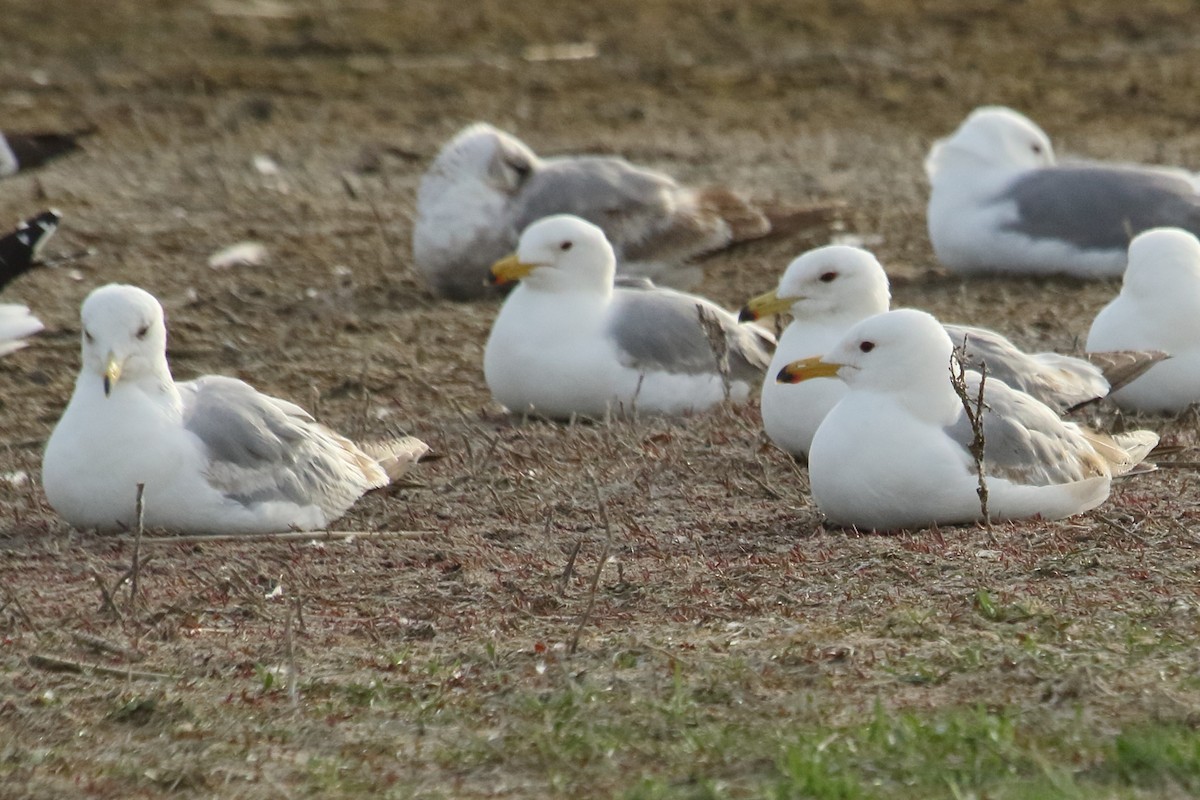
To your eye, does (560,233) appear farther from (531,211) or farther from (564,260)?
(531,211)

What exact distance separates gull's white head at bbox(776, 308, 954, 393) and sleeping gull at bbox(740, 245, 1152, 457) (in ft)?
2.45

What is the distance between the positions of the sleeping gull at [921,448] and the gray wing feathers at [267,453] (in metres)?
1.59

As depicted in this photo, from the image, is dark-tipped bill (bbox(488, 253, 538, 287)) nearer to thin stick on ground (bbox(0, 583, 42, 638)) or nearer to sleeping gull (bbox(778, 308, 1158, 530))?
sleeping gull (bbox(778, 308, 1158, 530))

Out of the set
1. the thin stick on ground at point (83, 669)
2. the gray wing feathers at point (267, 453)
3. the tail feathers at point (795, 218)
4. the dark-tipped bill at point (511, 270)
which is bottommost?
the tail feathers at point (795, 218)

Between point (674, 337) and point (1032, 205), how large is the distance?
11.2 feet

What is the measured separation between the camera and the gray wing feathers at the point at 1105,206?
10945 mm

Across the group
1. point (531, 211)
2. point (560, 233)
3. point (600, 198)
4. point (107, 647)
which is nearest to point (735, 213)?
point (600, 198)

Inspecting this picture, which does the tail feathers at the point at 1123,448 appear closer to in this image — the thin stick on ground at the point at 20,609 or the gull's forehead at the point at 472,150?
the thin stick on ground at the point at 20,609

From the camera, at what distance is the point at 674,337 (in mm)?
8688

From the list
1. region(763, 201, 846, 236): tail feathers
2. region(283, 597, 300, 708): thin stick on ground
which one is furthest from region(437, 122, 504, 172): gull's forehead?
region(283, 597, 300, 708): thin stick on ground

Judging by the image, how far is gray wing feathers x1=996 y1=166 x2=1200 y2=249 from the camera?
1095 centimetres

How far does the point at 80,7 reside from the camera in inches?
741

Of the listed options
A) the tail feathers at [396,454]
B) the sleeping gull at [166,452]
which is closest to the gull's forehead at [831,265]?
the tail feathers at [396,454]

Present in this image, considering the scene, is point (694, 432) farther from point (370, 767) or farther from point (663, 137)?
point (663, 137)
